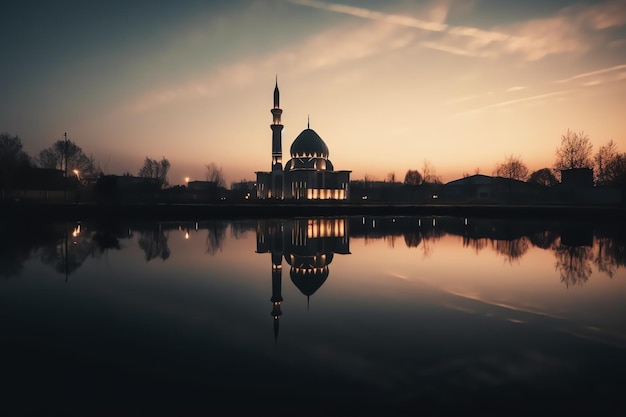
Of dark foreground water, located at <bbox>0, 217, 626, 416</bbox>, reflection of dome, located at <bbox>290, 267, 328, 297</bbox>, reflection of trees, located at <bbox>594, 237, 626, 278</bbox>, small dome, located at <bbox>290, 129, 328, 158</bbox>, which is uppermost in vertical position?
small dome, located at <bbox>290, 129, 328, 158</bbox>

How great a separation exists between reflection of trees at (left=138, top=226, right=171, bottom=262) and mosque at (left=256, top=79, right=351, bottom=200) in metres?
59.8

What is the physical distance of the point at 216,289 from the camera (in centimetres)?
1312

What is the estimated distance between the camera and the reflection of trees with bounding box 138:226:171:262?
65.2ft

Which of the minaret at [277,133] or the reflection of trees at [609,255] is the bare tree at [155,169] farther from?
the reflection of trees at [609,255]

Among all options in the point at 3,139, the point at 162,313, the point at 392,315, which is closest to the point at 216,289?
the point at 162,313

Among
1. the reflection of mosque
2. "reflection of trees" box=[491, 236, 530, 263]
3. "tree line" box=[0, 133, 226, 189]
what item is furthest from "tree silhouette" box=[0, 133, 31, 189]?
"reflection of trees" box=[491, 236, 530, 263]

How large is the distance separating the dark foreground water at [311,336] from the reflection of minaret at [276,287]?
9 centimetres

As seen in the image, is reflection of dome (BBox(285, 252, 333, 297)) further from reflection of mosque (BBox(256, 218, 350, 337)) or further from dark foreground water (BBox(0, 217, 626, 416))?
dark foreground water (BBox(0, 217, 626, 416))

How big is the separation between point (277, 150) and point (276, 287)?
266ft

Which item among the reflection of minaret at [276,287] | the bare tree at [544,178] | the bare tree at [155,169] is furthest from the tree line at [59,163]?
the bare tree at [544,178]

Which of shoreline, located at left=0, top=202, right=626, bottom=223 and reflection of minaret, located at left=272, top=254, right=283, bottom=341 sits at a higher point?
shoreline, located at left=0, top=202, right=626, bottom=223

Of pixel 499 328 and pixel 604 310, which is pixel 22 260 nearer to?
pixel 499 328

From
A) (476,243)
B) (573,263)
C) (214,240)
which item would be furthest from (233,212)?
(573,263)

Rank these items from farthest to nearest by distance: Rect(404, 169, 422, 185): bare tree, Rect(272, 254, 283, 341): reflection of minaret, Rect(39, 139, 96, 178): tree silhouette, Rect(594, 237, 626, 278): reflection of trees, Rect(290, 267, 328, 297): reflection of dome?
Rect(404, 169, 422, 185): bare tree, Rect(39, 139, 96, 178): tree silhouette, Rect(594, 237, 626, 278): reflection of trees, Rect(290, 267, 328, 297): reflection of dome, Rect(272, 254, 283, 341): reflection of minaret
